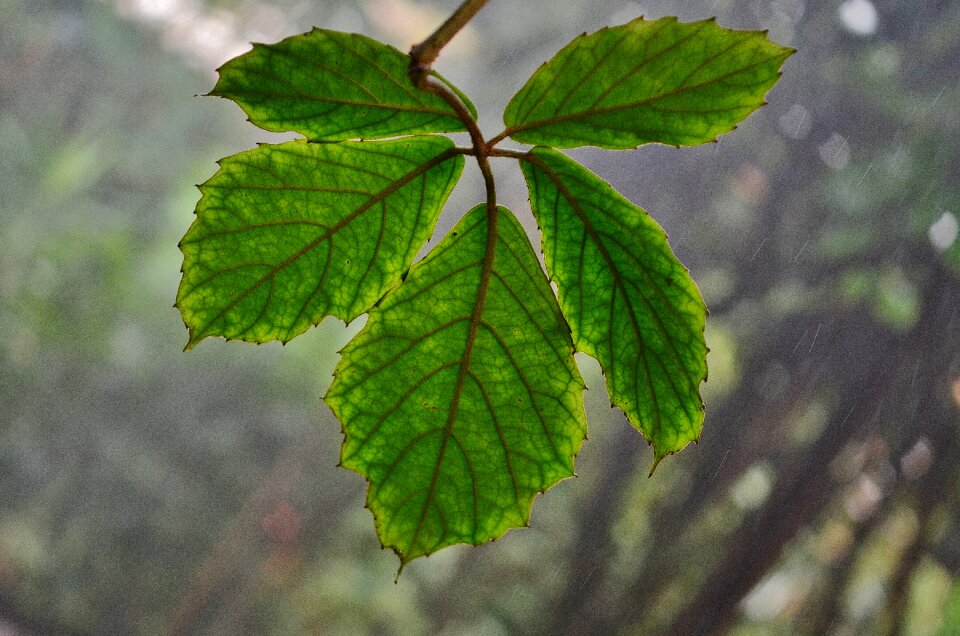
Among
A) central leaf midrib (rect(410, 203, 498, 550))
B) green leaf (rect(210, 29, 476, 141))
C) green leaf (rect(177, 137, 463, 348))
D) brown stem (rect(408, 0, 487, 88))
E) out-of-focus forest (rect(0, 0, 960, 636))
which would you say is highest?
out-of-focus forest (rect(0, 0, 960, 636))

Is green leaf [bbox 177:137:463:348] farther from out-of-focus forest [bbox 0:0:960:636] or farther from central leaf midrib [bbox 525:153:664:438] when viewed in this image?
out-of-focus forest [bbox 0:0:960:636]

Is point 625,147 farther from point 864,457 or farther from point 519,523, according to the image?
point 864,457

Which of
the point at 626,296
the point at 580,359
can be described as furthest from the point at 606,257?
the point at 580,359

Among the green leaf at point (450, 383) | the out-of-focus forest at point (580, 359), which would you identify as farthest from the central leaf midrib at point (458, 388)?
the out-of-focus forest at point (580, 359)

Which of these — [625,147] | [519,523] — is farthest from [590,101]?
[519,523]

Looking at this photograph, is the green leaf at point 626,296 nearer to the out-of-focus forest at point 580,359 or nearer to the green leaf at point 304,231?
the green leaf at point 304,231

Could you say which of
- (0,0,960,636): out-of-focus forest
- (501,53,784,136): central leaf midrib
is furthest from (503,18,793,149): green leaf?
(0,0,960,636): out-of-focus forest
